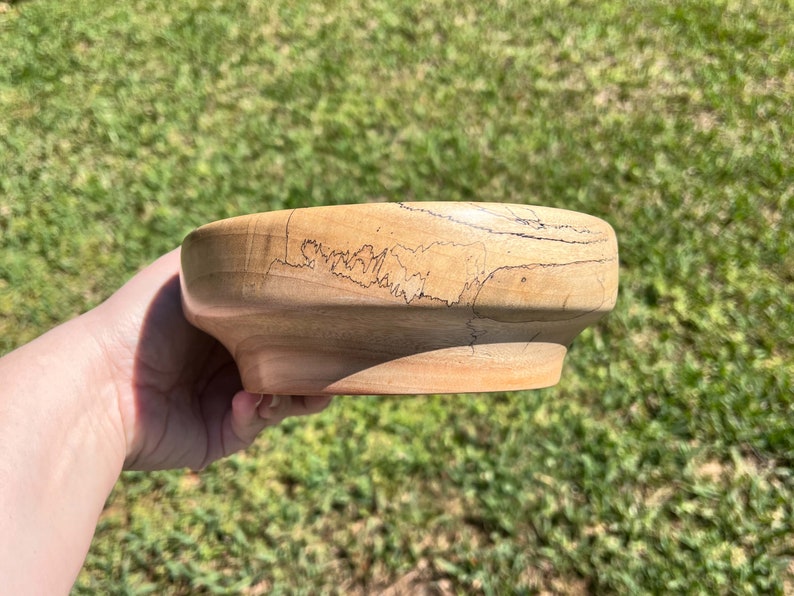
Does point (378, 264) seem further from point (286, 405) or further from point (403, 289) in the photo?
point (286, 405)

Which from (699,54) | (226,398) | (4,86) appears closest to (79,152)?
(4,86)

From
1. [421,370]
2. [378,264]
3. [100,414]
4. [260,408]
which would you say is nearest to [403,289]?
[378,264]

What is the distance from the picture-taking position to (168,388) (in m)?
1.60

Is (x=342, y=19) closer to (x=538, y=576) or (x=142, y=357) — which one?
(x=142, y=357)

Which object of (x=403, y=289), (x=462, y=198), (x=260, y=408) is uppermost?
(x=403, y=289)

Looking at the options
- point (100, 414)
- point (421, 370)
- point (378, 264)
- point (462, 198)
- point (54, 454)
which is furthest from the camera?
point (462, 198)

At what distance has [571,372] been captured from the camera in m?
2.35

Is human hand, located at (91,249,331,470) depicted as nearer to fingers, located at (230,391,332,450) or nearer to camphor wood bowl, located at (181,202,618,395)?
fingers, located at (230,391,332,450)

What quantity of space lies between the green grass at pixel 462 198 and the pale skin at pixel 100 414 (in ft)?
1.85

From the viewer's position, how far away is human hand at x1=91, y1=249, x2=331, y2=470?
4.89 ft

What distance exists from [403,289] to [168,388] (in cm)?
97

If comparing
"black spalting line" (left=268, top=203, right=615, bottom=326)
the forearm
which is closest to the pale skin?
the forearm

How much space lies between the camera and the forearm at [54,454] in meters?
1.14

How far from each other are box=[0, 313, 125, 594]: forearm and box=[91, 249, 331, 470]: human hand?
48mm
